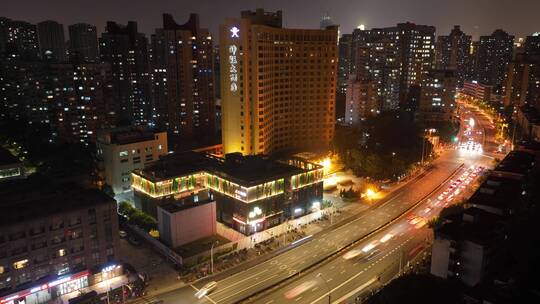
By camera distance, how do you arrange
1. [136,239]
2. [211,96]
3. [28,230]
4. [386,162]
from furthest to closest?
[211,96] < [386,162] < [136,239] < [28,230]

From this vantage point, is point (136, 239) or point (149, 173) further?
point (149, 173)

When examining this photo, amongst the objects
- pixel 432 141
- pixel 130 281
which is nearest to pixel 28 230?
pixel 130 281

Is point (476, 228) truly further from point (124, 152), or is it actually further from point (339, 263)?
point (124, 152)

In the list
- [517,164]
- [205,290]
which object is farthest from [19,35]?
[517,164]

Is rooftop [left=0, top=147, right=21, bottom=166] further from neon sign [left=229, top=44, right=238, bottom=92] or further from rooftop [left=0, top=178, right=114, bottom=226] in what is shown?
neon sign [left=229, top=44, right=238, bottom=92]

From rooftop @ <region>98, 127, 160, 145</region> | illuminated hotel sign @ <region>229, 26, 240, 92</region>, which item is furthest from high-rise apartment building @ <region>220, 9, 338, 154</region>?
rooftop @ <region>98, 127, 160, 145</region>

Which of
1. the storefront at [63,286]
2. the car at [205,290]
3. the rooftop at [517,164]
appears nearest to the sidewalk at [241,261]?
the car at [205,290]

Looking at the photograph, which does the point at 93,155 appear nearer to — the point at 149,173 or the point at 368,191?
the point at 149,173

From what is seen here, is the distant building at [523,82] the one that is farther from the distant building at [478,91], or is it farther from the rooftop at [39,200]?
the rooftop at [39,200]
